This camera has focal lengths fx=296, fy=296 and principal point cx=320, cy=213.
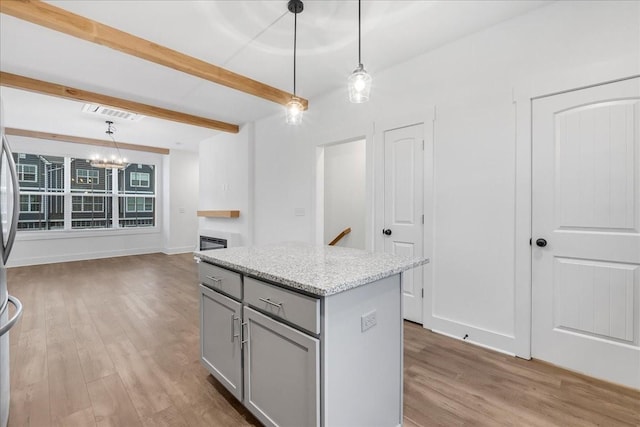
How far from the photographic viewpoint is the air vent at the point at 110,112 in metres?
4.25

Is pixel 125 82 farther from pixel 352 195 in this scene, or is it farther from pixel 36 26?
pixel 352 195

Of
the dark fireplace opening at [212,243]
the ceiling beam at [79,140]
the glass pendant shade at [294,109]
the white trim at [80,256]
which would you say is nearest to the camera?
the glass pendant shade at [294,109]

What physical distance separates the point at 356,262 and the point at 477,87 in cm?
200

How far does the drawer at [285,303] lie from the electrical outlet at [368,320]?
26 cm

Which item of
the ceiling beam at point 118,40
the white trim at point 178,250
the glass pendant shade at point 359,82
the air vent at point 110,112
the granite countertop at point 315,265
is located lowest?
the white trim at point 178,250

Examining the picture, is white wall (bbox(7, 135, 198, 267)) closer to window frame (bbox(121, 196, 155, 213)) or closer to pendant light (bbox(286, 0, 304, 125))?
window frame (bbox(121, 196, 155, 213))

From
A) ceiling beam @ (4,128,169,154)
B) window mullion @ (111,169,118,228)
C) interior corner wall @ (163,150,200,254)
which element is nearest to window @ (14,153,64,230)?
ceiling beam @ (4,128,169,154)

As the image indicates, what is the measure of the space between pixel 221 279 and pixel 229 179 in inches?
166

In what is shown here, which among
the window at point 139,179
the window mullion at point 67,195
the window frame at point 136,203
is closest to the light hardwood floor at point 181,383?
the window mullion at point 67,195

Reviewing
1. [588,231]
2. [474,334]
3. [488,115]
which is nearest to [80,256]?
[474,334]

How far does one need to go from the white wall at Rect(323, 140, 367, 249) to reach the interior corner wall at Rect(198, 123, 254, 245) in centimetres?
146

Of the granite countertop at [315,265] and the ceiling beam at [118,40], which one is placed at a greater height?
the ceiling beam at [118,40]

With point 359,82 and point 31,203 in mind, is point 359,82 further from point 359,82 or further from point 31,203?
point 31,203

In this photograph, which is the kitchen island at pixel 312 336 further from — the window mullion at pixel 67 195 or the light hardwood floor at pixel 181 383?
the window mullion at pixel 67 195
